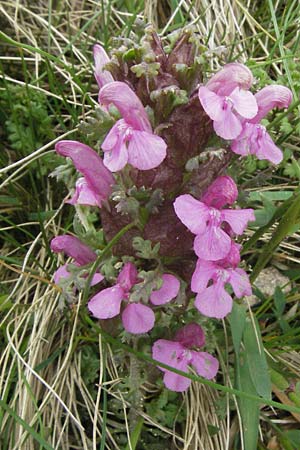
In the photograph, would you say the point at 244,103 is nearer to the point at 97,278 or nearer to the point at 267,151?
the point at 267,151

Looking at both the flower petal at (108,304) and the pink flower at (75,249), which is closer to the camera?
the flower petal at (108,304)

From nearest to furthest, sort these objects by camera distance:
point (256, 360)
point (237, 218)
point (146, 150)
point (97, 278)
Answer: point (146, 150) → point (237, 218) → point (97, 278) → point (256, 360)

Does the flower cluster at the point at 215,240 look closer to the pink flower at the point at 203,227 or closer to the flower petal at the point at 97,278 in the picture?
the pink flower at the point at 203,227

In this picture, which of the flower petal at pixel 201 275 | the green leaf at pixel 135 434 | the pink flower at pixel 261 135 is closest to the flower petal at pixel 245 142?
the pink flower at pixel 261 135

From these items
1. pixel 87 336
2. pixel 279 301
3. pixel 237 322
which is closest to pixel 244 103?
pixel 237 322

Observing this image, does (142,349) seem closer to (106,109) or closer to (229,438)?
(229,438)

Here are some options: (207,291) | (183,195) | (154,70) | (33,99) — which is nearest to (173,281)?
(207,291)
